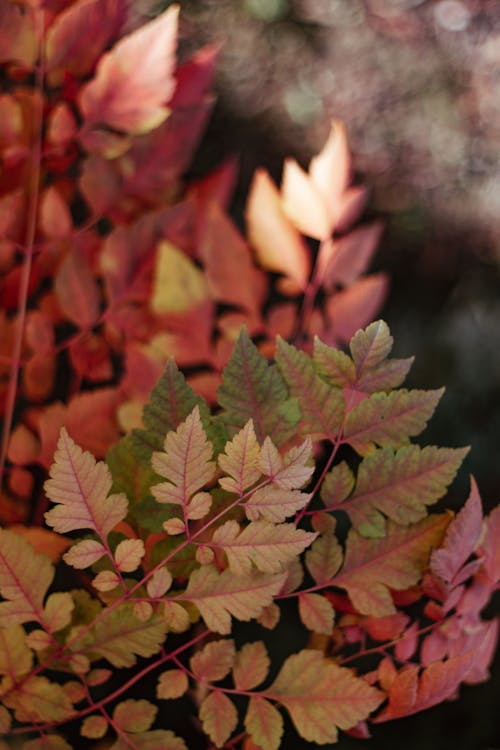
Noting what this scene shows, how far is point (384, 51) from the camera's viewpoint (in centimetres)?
55

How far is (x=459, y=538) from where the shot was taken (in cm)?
26

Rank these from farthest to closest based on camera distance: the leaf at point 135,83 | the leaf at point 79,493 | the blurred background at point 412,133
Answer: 1. the blurred background at point 412,133
2. the leaf at point 135,83
3. the leaf at point 79,493

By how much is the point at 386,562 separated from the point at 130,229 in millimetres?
209

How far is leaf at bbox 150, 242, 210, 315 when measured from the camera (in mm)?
378

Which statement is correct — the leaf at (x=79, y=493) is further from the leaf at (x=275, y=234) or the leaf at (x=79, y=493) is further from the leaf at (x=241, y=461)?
the leaf at (x=275, y=234)

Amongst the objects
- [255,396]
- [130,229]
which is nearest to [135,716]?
[255,396]

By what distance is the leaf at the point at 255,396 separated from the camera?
0.82ft

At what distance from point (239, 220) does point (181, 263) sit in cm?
21

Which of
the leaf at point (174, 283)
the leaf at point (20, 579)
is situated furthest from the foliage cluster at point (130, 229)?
the leaf at point (20, 579)

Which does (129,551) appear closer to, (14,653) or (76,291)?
(14,653)

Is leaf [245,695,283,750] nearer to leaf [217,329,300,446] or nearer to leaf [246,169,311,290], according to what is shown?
leaf [217,329,300,446]

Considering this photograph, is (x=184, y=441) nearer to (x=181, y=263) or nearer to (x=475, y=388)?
(x=181, y=263)

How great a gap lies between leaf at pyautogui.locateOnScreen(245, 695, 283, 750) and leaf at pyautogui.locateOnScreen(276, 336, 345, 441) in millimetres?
91

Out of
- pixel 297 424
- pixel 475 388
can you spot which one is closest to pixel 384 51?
pixel 475 388
